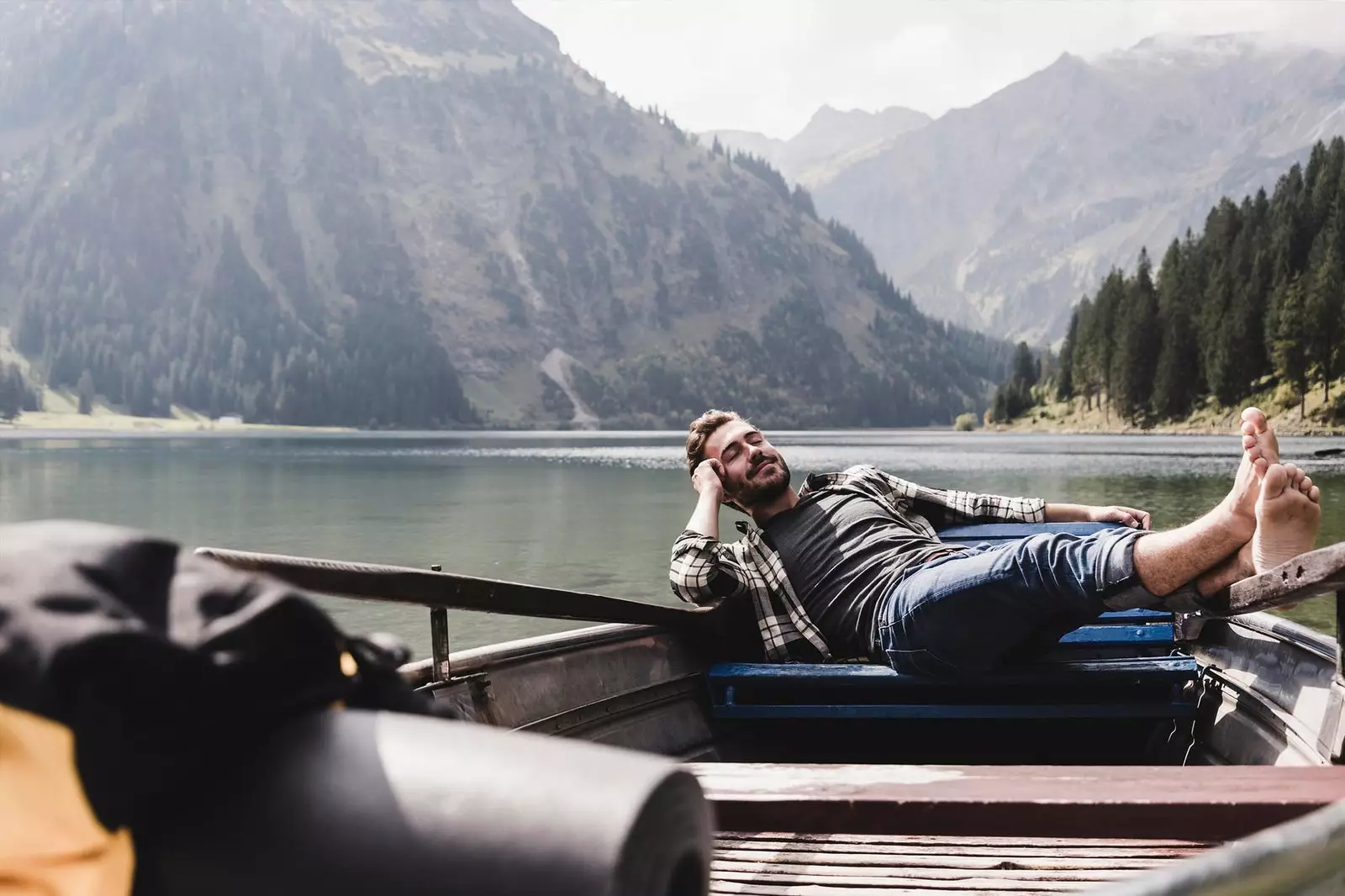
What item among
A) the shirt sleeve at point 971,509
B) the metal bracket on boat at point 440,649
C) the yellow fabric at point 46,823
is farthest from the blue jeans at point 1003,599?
the yellow fabric at point 46,823

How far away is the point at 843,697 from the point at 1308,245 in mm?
126756

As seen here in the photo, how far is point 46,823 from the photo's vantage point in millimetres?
1113

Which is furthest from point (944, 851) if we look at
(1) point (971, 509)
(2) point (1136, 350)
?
(2) point (1136, 350)

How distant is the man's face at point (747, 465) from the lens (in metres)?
5.90

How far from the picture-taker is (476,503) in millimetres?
48125

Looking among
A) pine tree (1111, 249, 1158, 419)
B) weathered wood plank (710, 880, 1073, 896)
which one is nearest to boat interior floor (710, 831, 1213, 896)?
weathered wood plank (710, 880, 1073, 896)

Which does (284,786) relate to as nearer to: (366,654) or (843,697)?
(366,654)

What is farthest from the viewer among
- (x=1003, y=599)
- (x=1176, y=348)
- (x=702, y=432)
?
(x=1176, y=348)

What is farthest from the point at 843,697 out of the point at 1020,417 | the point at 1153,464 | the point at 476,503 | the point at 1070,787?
the point at 1020,417

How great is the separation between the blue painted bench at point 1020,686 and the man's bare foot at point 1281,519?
117 centimetres

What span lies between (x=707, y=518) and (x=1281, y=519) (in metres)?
2.76

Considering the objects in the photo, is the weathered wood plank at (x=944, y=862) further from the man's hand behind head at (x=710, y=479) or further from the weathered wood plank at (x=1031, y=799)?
the man's hand behind head at (x=710, y=479)

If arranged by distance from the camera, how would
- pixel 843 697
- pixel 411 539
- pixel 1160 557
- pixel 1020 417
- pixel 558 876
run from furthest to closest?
pixel 1020 417
pixel 411 539
pixel 843 697
pixel 1160 557
pixel 558 876

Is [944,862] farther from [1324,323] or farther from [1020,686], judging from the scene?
[1324,323]
